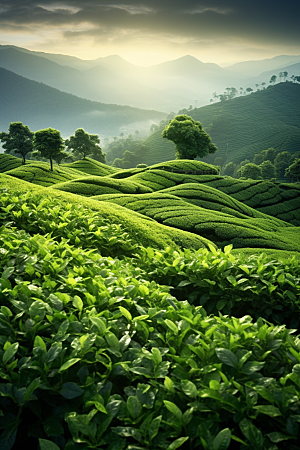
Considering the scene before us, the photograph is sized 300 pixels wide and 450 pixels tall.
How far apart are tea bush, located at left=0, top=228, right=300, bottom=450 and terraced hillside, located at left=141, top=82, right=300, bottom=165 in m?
92.9

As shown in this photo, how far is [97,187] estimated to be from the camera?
16422 mm

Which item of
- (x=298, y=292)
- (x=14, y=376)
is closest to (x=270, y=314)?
(x=298, y=292)

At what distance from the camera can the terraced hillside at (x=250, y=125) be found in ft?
299

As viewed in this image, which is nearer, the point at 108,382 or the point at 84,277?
the point at 108,382

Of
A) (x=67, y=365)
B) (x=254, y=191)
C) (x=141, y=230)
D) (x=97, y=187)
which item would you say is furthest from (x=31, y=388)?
(x=254, y=191)

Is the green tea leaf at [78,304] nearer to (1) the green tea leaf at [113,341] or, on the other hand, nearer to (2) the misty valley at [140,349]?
(2) the misty valley at [140,349]

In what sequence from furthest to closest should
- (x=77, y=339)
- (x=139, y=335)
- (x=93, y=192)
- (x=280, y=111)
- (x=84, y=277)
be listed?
(x=280, y=111), (x=93, y=192), (x=84, y=277), (x=139, y=335), (x=77, y=339)

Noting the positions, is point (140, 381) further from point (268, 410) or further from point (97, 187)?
point (97, 187)

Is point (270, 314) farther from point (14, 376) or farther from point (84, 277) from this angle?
point (14, 376)

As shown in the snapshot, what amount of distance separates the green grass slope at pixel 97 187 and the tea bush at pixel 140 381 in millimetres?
13450

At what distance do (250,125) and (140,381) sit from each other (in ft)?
363

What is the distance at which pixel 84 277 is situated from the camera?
292 cm

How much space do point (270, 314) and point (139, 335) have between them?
5.62 feet

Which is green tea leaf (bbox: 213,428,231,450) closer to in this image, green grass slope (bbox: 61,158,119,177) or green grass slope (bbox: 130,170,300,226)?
green grass slope (bbox: 130,170,300,226)
